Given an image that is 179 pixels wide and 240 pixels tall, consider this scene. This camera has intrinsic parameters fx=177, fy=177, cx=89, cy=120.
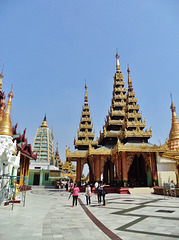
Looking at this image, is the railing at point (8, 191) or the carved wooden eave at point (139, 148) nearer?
the railing at point (8, 191)

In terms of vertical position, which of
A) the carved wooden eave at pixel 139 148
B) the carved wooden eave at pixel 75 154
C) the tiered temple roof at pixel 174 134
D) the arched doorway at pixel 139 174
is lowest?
the arched doorway at pixel 139 174

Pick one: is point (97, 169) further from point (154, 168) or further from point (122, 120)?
point (122, 120)

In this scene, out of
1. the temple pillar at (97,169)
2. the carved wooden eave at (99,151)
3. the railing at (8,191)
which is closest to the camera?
the railing at (8,191)

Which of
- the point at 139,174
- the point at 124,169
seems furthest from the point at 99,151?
the point at 139,174

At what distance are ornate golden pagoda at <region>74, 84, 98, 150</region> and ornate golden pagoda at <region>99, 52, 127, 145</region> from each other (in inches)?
72.3

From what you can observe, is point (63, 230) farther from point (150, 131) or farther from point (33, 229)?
point (150, 131)

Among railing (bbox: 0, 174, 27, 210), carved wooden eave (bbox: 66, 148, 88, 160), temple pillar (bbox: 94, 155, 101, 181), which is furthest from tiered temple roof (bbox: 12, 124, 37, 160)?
railing (bbox: 0, 174, 27, 210)

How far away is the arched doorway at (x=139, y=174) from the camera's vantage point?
23.2 m

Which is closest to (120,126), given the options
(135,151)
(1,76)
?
(135,151)

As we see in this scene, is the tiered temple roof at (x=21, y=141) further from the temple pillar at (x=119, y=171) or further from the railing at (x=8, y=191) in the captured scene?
the temple pillar at (x=119, y=171)

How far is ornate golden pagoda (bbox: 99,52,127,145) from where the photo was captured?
26417 mm

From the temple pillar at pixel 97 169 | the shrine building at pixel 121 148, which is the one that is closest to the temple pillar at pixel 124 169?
the shrine building at pixel 121 148

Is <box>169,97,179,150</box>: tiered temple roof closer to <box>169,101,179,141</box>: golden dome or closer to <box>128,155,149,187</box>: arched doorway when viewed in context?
<box>169,101,179,141</box>: golden dome

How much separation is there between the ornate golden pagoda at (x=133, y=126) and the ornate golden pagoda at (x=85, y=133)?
555 centimetres
